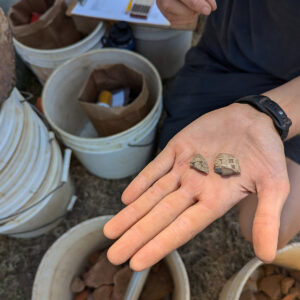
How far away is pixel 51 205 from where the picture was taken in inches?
49.3

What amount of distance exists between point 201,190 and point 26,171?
62 centimetres

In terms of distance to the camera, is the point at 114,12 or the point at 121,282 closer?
the point at 121,282

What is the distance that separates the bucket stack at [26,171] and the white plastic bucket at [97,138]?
0.12m

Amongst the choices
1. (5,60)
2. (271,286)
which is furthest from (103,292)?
(5,60)

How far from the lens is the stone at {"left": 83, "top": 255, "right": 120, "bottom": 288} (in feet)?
3.84

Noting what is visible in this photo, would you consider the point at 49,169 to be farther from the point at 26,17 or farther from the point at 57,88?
the point at 26,17

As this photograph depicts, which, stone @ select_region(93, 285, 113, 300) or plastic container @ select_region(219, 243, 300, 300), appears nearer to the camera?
plastic container @ select_region(219, 243, 300, 300)

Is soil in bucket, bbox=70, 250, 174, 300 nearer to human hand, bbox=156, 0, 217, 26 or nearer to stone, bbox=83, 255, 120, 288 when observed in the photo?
stone, bbox=83, 255, 120, 288

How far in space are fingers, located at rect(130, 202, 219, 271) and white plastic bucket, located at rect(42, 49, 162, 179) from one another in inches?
21.2

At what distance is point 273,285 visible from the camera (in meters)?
1.12

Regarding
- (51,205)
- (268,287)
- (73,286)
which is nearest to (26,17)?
(51,205)

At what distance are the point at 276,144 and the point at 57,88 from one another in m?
1.01

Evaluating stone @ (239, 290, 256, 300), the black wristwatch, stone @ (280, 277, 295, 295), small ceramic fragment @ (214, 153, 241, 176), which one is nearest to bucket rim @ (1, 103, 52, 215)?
small ceramic fragment @ (214, 153, 241, 176)

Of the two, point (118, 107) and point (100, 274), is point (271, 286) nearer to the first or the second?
point (100, 274)
